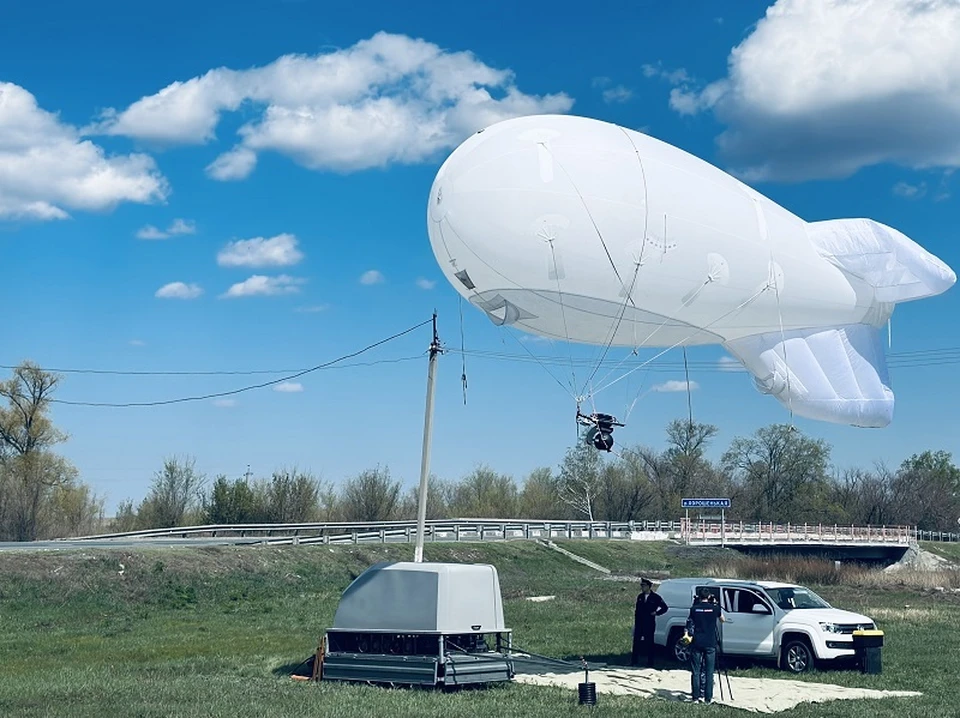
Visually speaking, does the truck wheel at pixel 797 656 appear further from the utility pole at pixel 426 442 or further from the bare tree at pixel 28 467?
the bare tree at pixel 28 467

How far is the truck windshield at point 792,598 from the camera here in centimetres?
2319

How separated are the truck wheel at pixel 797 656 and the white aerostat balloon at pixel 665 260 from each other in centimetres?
469

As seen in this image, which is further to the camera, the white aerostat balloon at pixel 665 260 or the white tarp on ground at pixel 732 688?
the white aerostat balloon at pixel 665 260

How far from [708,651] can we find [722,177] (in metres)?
9.27

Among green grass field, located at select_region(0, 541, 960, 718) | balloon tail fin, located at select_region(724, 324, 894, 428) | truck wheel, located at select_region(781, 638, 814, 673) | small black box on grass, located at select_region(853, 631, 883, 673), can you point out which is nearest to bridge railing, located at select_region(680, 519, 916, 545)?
green grass field, located at select_region(0, 541, 960, 718)

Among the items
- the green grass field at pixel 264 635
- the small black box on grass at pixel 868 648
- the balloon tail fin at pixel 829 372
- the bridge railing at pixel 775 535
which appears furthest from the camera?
the bridge railing at pixel 775 535

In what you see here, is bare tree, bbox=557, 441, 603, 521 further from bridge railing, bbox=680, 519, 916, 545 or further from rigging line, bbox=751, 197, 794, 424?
rigging line, bbox=751, 197, 794, 424

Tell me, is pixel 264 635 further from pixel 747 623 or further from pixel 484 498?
pixel 484 498

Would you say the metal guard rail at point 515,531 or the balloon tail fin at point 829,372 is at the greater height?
the balloon tail fin at point 829,372

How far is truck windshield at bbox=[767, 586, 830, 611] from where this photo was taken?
23.2 meters

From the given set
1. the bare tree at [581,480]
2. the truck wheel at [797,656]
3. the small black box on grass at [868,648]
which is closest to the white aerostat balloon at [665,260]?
the small black box on grass at [868,648]

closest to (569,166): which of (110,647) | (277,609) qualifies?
(110,647)

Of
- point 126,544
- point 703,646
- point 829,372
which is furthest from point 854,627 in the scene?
point 126,544

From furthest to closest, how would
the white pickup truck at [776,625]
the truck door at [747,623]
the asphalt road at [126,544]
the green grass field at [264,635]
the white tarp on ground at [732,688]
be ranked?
1. the asphalt road at [126,544]
2. the truck door at [747,623]
3. the white pickup truck at [776,625]
4. the white tarp on ground at [732,688]
5. the green grass field at [264,635]
